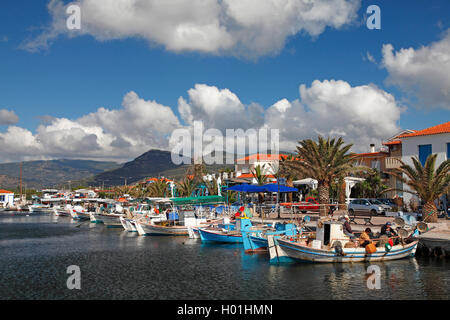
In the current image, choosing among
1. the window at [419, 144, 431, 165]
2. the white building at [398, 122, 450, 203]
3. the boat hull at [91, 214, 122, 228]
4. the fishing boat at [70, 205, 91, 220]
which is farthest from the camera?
the fishing boat at [70, 205, 91, 220]

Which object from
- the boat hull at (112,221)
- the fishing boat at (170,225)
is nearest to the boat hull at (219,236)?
the fishing boat at (170,225)

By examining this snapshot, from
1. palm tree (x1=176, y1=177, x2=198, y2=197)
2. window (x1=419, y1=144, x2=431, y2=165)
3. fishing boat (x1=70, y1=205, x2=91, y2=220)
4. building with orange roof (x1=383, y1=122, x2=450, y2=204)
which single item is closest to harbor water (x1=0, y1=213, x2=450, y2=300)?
building with orange roof (x1=383, y1=122, x2=450, y2=204)

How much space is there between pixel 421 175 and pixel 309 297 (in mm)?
18162

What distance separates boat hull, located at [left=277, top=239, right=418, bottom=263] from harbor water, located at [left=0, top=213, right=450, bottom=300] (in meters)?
0.40

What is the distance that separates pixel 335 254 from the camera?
21.3m

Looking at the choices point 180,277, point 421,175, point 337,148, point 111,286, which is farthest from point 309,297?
point 337,148

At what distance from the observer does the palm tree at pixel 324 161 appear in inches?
1384

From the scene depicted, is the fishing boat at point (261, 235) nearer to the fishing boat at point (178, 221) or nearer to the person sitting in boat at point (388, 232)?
the person sitting in boat at point (388, 232)

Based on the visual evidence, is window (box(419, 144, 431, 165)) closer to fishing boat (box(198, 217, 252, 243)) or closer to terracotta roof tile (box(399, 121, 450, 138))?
terracotta roof tile (box(399, 121, 450, 138))

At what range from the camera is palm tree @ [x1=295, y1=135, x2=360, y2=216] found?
35.2 metres

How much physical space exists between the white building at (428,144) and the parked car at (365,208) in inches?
260
